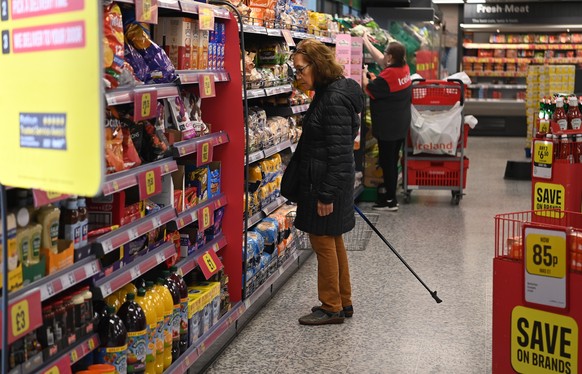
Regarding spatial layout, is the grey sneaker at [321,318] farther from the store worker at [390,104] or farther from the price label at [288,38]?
the store worker at [390,104]

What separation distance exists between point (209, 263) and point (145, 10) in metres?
1.42

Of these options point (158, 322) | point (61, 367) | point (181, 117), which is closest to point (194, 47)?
point (181, 117)

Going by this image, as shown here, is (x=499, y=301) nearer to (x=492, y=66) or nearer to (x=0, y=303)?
(x=0, y=303)

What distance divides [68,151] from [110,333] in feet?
4.41

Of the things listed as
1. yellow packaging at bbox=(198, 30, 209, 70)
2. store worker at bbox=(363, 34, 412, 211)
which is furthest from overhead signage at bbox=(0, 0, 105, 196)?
store worker at bbox=(363, 34, 412, 211)

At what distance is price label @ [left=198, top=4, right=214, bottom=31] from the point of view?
3727mm

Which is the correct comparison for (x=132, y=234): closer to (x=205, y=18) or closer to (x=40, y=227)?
(x=40, y=227)

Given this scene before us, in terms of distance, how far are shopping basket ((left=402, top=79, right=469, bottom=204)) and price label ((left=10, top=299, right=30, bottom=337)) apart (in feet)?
22.2

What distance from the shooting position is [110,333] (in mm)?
2928

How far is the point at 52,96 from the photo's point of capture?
5.87 ft

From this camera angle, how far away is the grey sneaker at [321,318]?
4676 millimetres

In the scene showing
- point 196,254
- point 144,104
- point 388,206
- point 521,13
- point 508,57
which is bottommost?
point 388,206

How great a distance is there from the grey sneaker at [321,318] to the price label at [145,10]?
7.14ft

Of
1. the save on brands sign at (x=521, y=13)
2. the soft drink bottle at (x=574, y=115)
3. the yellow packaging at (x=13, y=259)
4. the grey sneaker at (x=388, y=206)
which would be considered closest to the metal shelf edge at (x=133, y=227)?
the yellow packaging at (x=13, y=259)
